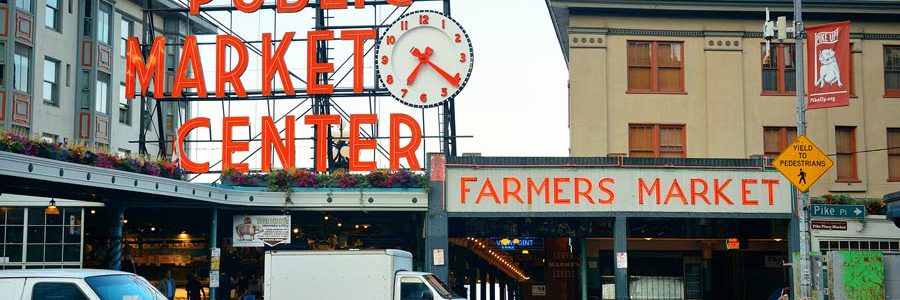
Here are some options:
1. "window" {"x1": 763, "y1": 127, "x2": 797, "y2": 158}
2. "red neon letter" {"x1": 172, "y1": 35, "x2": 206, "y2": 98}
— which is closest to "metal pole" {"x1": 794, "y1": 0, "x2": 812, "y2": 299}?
"window" {"x1": 763, "y1": 127, "x2": 797, "y2": 158}

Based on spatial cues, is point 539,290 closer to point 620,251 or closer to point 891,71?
point 620,251

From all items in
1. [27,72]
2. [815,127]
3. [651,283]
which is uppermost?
[27,72]

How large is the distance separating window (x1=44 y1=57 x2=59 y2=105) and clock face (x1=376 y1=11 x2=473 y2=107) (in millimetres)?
18238

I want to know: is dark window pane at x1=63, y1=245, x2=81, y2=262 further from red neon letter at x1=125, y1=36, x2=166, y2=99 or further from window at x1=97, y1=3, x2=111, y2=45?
window at x1=97, y1=3, x2=111, y2=45

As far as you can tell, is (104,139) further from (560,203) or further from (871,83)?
(871,83)

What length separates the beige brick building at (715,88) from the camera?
39312 mm

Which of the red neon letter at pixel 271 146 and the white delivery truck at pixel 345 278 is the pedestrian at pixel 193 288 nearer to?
the red neon letter at pixel 271 146

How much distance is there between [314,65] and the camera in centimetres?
4172

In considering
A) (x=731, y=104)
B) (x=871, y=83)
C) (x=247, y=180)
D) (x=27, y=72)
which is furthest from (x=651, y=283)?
(x=27, y=72)

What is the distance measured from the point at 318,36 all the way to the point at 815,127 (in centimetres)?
1789

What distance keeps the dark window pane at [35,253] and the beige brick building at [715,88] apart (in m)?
17.6

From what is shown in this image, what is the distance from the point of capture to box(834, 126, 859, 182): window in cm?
3994

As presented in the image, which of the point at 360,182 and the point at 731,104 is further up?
the point at 731,104

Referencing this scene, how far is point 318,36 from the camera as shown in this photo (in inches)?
1650
